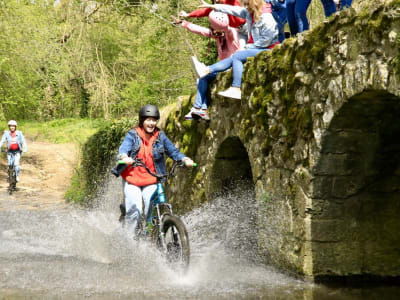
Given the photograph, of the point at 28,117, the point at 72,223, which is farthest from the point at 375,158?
the point at 28,117

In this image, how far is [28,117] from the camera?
33.6 m

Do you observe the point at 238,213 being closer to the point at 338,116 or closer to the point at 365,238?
the point at 365,238

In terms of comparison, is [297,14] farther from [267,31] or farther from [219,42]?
[219,42]

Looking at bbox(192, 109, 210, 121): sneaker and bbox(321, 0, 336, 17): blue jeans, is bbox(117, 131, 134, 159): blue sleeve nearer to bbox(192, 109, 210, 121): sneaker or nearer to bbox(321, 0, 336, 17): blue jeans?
bbox(192, 109, 210, 121): sneaker

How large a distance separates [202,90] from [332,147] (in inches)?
130

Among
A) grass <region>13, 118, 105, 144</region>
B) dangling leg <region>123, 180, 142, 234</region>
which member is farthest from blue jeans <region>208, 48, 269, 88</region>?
grass <region>13, 118, 105, 144</region>

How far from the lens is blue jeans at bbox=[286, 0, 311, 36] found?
6.80 m

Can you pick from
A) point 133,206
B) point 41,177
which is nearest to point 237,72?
point 133,206

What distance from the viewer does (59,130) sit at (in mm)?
30062

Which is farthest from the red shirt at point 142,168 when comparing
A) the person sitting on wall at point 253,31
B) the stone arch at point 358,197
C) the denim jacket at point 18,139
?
the denim jacket at point 18,139

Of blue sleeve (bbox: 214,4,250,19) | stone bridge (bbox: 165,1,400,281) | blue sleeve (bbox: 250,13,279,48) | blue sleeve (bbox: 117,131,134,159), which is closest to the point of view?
stone bridge (bbox: 165,1,400,281)

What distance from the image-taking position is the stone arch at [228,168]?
8766mm

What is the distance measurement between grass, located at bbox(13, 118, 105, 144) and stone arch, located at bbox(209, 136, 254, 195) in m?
18.5

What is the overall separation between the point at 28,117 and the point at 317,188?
97.7 ft
